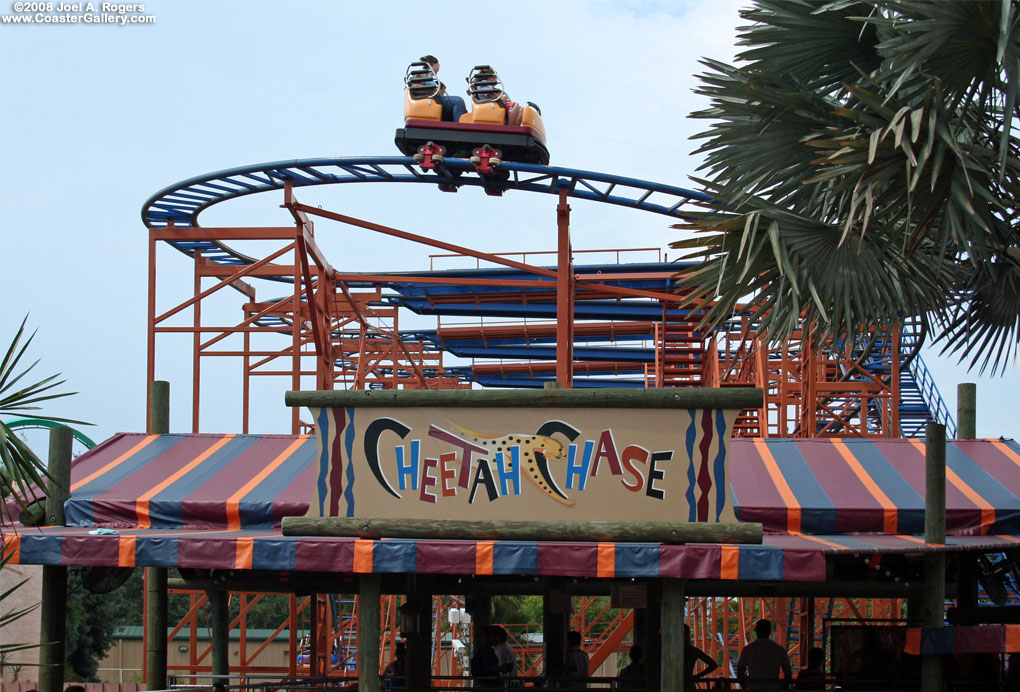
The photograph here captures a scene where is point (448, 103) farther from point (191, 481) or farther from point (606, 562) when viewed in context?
point (606, 562)

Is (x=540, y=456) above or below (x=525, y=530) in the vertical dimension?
above

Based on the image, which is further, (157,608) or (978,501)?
(157,608)

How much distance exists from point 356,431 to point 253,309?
16427 millimetres

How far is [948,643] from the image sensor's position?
9266 mm

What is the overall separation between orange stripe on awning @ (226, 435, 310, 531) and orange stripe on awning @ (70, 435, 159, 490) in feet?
4.88

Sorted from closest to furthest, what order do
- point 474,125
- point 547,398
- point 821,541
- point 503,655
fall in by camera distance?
point 547,398
point 821,541
point 503,655
point 474,125

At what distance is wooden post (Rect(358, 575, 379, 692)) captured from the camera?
364 inches

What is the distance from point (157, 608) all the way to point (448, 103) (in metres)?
11.0

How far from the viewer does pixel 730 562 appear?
867 centimetres

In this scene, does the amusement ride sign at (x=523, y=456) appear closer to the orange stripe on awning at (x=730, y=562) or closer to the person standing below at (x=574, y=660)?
the orange stripe on awning at (x=730, y=562)

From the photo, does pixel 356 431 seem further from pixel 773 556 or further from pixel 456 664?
pixel 456 664

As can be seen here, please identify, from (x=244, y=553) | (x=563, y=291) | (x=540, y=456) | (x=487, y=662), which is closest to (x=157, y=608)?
(x=244, y=553)

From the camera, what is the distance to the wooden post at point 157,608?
37.8 ft

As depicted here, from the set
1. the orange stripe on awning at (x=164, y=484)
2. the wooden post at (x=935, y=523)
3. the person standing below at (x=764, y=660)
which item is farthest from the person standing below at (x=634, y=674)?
the orange stripe on awning at (x=164, y=484)
